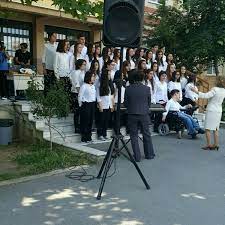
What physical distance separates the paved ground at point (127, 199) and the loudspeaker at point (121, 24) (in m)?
2.25

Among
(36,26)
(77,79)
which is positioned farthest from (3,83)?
(36,26)

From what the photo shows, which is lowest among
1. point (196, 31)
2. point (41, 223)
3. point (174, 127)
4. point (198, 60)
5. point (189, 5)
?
point (41, 223)

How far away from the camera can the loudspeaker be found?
6.02 metres

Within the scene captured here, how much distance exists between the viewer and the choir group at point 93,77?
9.39m

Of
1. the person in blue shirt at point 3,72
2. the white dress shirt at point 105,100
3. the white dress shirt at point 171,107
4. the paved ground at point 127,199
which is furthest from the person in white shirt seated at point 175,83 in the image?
the person in blue shirt at point 3,72

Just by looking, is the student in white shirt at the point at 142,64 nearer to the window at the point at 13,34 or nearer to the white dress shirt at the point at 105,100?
the white dress shirt at the point at 105,100

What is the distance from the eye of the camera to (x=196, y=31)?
1617cm

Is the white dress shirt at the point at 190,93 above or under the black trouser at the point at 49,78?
under

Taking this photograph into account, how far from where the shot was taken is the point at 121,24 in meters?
6.07

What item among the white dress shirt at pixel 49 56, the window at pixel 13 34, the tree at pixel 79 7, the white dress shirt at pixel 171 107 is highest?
the window at pixel 13 34

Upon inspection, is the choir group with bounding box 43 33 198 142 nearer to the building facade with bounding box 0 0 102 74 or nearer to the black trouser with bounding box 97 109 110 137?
the black trouser with bounding box 97 109 110 137

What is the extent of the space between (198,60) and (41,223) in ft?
41.8

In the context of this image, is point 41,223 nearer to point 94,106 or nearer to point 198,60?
point 94,106

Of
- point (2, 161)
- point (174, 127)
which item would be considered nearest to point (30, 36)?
Result: point (174, 127)
